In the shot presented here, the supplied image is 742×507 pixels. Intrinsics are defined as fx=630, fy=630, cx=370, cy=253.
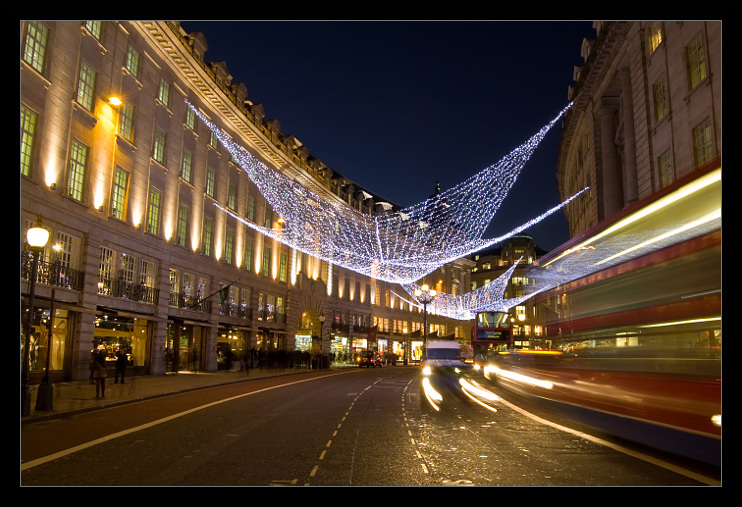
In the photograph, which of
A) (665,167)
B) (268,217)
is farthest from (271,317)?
(665,167)

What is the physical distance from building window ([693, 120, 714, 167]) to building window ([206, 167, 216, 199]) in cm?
2766

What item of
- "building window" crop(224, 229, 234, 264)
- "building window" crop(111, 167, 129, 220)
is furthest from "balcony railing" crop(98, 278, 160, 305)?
"building window" crop(224, 229, 234, 264)

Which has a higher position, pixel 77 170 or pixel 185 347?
pixel 77 170

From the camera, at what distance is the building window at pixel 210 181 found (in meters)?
40.1

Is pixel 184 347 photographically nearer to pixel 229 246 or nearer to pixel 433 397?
pixel 229 246

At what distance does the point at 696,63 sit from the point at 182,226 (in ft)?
88.0

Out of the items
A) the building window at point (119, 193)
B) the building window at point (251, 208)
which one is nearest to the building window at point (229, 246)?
the building window at point (251, 208)

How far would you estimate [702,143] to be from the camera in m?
23.2

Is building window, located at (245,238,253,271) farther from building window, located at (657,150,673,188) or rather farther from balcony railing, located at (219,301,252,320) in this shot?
building window, located at (657,150,673,188)

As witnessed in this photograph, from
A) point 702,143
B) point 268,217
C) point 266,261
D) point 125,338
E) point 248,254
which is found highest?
point 268,217

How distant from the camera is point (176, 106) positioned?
35812mm

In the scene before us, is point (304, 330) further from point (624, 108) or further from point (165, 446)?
point (165, 446)

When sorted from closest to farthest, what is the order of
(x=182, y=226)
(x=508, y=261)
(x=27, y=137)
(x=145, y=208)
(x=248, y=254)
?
(x=27, y=137), (x=145, y=208), (x=182, y=226), (x=248, y=254), (x=508, y=261)
